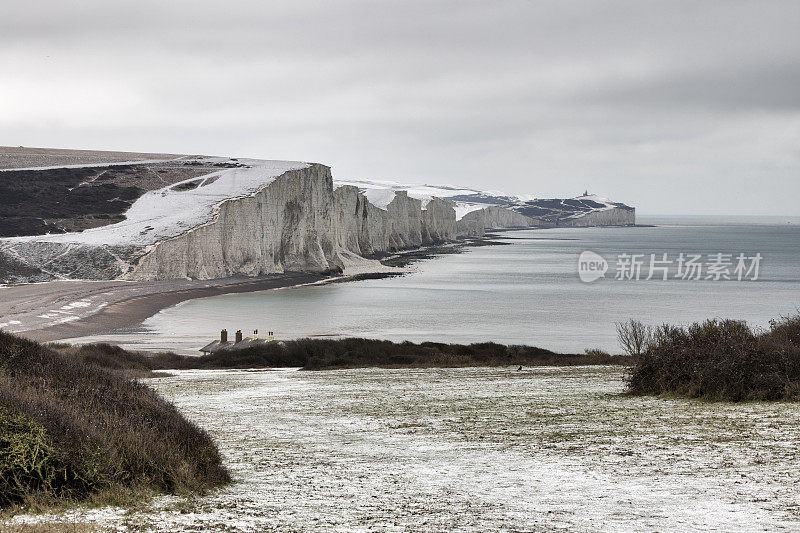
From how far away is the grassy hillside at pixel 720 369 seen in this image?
1215 cm

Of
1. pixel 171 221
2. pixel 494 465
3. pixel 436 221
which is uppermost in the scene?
pixel 436 221

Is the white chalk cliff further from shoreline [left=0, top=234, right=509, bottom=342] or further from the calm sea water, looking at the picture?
the calm sea water

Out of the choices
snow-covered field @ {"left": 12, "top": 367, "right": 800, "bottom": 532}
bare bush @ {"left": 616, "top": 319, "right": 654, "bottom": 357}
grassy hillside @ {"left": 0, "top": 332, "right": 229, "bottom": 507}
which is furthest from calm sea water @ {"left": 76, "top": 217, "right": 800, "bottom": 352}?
grassy hillside @ {"left": 0, "top": 332, "right": 229, "bottom": 507}

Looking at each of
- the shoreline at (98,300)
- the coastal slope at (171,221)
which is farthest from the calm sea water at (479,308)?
the coastal slope at (171,221)

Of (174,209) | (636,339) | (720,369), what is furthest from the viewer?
(174,209)

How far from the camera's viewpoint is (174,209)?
273 ft

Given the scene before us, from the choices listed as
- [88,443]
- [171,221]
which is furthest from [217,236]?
[88,443]

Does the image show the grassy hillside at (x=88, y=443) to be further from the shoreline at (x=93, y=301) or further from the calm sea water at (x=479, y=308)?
the shoreline at (x=93, y=301)

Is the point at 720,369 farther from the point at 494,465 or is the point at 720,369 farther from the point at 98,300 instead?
the point at 98,300

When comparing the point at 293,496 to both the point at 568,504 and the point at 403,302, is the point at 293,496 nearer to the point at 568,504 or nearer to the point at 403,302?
the point at 568,504

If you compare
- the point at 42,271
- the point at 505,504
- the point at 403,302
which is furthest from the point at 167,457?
the point at 42,271

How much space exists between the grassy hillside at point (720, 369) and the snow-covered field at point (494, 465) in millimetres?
627

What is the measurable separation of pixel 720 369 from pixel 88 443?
9.50 meters

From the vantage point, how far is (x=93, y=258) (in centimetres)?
6938
